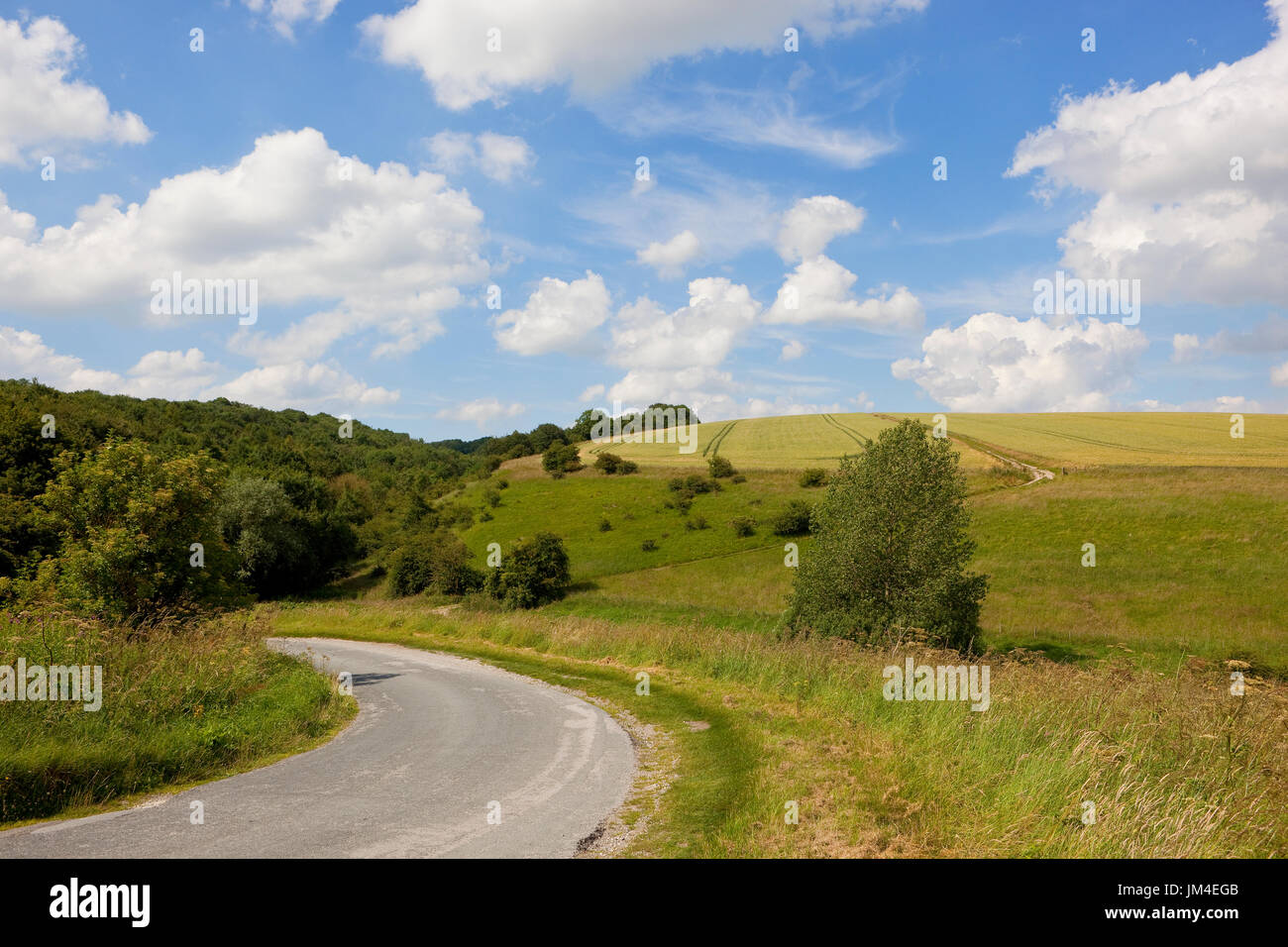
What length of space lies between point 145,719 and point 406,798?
4943 millimetres

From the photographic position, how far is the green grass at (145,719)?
8.79 meters

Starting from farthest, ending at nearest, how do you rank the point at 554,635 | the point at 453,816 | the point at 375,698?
the point at 554,635, the point at 375,698, the point at 453,816

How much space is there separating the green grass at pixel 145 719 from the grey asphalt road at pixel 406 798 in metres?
0.68

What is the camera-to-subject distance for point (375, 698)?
18141mm

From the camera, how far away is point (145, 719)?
11.0 metres

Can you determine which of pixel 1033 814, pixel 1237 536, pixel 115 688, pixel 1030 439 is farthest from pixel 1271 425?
pixel 115 688

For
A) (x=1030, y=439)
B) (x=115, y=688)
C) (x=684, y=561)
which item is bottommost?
(x=684, y=561)

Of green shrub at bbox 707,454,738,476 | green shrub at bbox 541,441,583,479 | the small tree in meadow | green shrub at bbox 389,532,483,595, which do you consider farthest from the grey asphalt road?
green shrub at bbox 541,441,583,479

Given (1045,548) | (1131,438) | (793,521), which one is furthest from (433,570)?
(1131,438)

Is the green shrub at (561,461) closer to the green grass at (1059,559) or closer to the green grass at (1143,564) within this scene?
the green grass at (1059,559)

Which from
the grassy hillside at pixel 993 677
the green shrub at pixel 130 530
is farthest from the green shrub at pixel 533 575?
the green shrub at pixel 130 530

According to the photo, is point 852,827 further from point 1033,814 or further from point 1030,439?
point 1030,439
